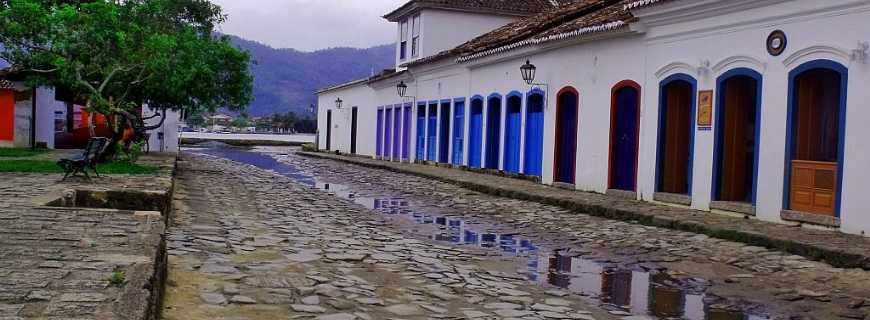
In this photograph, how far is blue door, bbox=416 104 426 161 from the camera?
1055 inches

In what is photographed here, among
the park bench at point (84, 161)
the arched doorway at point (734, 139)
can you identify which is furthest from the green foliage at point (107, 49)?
the arched doorway at point (734, 139)

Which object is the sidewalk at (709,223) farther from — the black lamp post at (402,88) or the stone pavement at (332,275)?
the black lamp post at (402,88)

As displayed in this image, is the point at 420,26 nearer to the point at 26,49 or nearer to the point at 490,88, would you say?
the point at 490,88

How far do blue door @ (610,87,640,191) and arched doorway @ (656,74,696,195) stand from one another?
784 mm

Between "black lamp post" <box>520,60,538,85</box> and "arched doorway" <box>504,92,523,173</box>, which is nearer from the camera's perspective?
"black lamp post" <box>520,60,538,85</box>

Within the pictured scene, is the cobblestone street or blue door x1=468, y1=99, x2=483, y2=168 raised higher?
blue door x1=468, y1=99, x2=483, y2=168

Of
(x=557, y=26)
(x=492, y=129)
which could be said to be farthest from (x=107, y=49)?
(x=557, y=26)

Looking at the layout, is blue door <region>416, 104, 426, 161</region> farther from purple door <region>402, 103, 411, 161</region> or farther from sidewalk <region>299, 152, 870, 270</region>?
sidewalk <region>299, 152, 870, 270</region>

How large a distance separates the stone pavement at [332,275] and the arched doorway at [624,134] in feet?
18.5

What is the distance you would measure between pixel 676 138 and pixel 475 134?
9.36m

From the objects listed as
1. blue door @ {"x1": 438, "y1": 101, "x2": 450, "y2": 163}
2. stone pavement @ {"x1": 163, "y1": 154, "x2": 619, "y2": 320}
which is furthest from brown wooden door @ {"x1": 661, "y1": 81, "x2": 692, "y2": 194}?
blue door @ {"x1": 438, "y1": 101, "x2": 450, "y2": 163}

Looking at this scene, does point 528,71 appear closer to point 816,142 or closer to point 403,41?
point 816,142

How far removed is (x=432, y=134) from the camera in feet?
85.7

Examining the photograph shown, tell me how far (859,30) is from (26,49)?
1563cm
